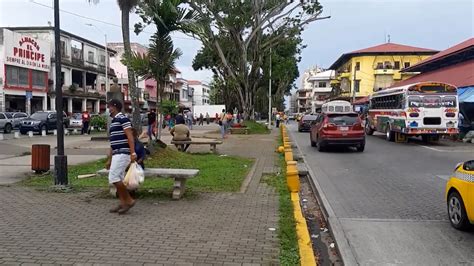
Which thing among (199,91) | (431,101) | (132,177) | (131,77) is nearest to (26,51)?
(131,77)

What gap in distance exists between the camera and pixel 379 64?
243ft

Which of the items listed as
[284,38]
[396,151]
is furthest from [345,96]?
[396,151]

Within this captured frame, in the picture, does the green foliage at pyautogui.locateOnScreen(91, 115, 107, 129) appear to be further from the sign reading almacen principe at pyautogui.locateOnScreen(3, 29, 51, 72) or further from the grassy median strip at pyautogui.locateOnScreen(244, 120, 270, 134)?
the sign reading almacen principe at pyautogui.locateOnScreen(3, 29, 51, 72)

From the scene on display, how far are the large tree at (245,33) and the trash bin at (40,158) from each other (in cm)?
2022

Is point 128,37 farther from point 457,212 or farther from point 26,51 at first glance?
point 26,51

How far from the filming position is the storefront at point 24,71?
4091 cm

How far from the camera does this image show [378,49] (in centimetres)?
7475

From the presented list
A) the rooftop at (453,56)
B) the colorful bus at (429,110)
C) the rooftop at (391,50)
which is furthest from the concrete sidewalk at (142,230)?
the rooftop at (391,50)

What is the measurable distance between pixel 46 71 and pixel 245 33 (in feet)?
74.7

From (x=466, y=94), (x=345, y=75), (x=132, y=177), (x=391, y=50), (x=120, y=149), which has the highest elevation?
(x=391, y=50)

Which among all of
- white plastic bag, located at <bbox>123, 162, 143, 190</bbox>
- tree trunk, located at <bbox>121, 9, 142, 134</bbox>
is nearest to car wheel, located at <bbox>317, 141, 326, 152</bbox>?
tree trunk, located at <bbox>121, 9, 142, 134</bbox>

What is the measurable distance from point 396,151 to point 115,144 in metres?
14.9

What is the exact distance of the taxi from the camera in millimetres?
6238

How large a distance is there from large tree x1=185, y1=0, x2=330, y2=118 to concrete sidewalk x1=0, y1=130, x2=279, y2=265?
2358 centimetres
